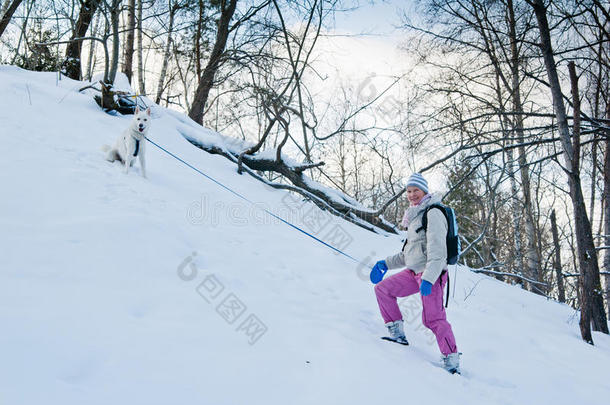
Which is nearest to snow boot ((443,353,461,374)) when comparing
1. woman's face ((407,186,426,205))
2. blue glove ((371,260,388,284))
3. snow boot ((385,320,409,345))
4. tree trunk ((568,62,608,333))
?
snow boot ((385,320,409,345))

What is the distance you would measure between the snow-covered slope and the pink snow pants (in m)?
0.23

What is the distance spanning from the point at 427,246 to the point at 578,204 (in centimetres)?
290

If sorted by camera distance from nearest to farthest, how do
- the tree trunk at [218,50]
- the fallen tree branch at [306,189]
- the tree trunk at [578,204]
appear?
1. the tree trunk at [578,204]
2. the fallen tree branch at [306,189]
3. the tree trunk at [218,50]

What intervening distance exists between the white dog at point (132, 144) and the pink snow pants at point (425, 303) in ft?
13.4

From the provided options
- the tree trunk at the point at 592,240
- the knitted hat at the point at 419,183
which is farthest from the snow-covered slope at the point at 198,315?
the knitted hat at the point at 419,183

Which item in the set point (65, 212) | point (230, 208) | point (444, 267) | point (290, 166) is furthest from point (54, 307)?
point (290, 166)

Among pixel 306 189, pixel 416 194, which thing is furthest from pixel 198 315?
pixel 306 189

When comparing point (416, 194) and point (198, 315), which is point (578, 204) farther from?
point (198, 315)

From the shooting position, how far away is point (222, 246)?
13.5ft

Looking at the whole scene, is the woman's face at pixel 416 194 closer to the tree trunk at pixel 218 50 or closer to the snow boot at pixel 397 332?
the snow boot at pixel 397 332

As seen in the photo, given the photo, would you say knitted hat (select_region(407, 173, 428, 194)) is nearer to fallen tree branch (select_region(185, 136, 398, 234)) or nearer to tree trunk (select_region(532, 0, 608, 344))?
tree trunk (select_region(532, 0, 608, 344))

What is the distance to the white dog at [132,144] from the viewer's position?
5.26m

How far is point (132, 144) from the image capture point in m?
5.26

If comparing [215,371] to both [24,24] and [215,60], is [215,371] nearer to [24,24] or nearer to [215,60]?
[215,60]
